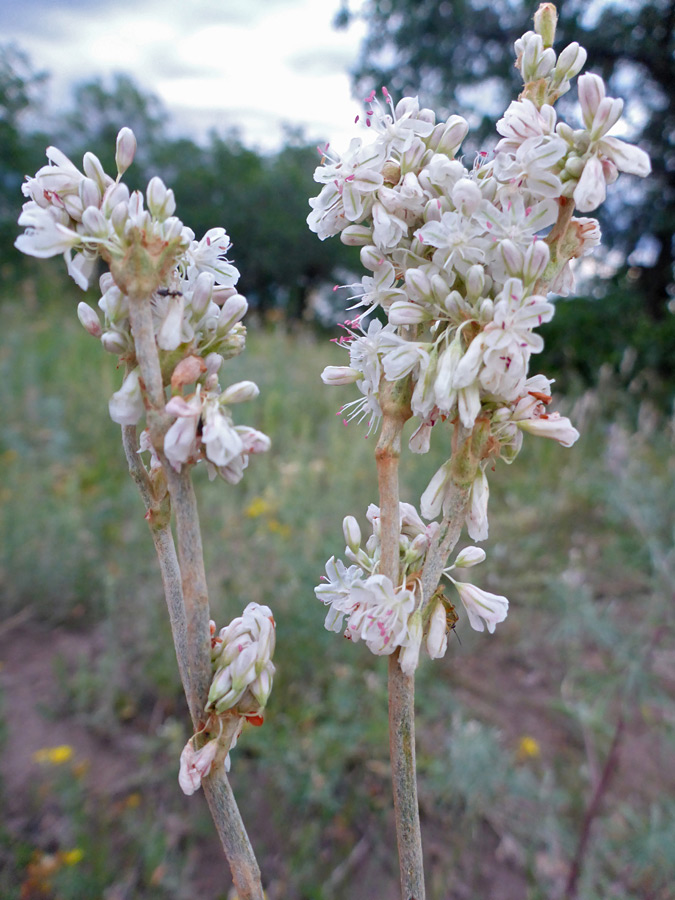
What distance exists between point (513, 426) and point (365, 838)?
232 cm

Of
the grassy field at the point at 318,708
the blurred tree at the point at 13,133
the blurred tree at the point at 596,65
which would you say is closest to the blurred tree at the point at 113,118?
the blurred tree at the point at 13,133

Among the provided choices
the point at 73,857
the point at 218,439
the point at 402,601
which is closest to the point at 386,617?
the point at 402,601

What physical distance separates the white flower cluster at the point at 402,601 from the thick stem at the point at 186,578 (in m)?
0.15

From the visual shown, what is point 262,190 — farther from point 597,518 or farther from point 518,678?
point 518,678

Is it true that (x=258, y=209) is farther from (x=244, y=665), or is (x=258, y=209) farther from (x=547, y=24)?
(x=244, y=665)

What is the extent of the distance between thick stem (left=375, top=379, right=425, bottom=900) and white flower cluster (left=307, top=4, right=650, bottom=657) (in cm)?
2

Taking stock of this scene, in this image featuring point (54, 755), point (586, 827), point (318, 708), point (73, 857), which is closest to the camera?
point (586, 827)

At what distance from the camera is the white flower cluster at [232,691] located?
67 cm

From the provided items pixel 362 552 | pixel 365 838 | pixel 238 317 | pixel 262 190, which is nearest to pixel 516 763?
pixel 365 838

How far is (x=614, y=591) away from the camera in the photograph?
13.1 ft

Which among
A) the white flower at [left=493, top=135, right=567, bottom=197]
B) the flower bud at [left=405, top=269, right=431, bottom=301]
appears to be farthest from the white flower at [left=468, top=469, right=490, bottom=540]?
the white flower at [left=493, top=135, right=567, bottom=197]

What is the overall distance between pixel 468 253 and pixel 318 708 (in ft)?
7.87

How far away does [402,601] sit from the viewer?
706 millimetres

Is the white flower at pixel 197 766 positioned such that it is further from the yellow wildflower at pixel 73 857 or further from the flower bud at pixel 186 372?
the yellow wildflower at pixel 73 857
